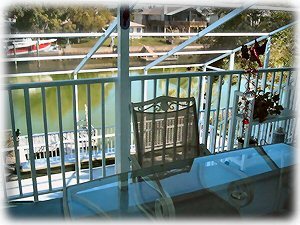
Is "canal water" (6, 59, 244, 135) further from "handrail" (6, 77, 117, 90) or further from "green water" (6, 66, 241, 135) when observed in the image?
"handrail" (6, 77, 117, 90)

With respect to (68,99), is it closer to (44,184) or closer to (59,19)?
(44,184)

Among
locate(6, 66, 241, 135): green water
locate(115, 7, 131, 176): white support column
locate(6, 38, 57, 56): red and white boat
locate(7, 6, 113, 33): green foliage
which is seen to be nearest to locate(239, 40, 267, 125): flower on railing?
locate(6, 66, 241, 135): green water

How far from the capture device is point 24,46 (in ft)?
10.7

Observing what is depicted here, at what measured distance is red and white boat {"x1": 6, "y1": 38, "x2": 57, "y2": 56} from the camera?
2922 mm

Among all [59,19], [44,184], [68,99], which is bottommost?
[44,184]

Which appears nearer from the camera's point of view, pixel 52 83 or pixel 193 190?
pixel 193 190

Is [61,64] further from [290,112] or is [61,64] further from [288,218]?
[288,218]

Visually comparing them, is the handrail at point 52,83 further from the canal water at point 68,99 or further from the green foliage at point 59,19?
the green foliage at point 59,19

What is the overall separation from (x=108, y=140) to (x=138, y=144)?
201 inches

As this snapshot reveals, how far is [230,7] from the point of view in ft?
11.9

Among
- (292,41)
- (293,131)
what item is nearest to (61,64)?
(293,131)

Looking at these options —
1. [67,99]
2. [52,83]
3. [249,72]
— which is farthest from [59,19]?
[67,99]

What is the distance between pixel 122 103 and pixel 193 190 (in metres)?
1.12

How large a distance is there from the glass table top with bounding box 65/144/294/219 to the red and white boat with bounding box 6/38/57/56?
1.81 meters
